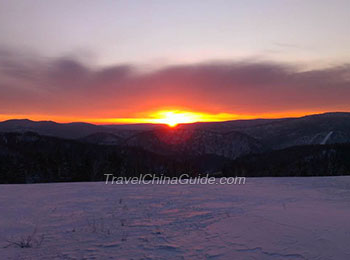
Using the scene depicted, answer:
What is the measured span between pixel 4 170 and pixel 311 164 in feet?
330

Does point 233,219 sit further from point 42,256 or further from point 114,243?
point 42,256

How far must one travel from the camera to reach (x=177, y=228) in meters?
6.04

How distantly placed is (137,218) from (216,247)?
106 inches

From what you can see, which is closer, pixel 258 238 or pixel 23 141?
pixel 258 238

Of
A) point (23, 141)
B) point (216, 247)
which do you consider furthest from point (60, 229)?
point (23, 141)

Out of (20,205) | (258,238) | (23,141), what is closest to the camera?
(258,238)

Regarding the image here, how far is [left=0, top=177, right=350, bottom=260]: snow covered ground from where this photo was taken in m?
4.59

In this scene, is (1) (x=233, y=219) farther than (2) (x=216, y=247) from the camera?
Yes

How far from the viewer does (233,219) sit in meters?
6.76

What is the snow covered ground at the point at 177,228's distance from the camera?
4.59m

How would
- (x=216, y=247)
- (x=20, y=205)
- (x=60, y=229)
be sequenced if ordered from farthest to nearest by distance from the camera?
(x=20, y=205)
(x=60, y=229)
(x=216, y=247)

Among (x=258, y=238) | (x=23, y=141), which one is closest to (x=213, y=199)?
(x=258, y=238)

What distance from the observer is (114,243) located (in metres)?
5.03

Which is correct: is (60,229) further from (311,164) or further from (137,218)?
(311,164)
